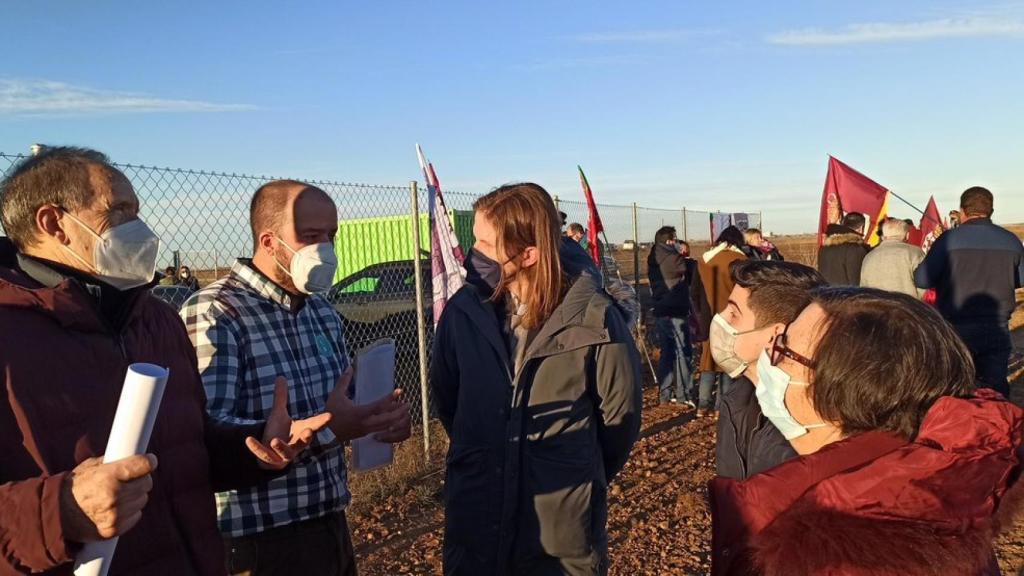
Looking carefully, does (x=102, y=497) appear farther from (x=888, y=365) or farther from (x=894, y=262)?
(x=894, y=262)

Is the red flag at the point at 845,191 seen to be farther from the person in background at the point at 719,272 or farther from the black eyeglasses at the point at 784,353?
the black eyeglasses at the point at 784,353

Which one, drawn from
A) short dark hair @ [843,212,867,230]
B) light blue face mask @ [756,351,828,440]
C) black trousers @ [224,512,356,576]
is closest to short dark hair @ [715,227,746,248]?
short dark hair @ [843,212,867,230]

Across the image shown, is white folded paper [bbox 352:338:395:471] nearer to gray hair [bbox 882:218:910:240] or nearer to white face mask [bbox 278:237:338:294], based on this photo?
white face mask [bbox 278:237:338:294]

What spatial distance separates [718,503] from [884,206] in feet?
31.1

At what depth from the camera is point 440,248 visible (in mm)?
6254

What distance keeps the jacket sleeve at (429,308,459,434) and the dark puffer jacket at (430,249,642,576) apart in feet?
0.65

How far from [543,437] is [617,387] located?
30cm

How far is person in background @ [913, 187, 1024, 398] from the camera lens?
6250mm

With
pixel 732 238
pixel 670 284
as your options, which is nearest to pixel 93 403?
pixel 732 238

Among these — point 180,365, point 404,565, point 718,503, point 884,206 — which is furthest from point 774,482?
point 884,206

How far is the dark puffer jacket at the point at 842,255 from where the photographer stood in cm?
825

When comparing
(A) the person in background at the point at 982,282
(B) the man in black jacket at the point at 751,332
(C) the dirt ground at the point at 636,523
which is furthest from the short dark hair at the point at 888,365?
(A) the person in background at the point at 982,282

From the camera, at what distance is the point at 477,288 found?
2705 millimetres

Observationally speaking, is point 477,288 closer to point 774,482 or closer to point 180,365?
point 180,365
